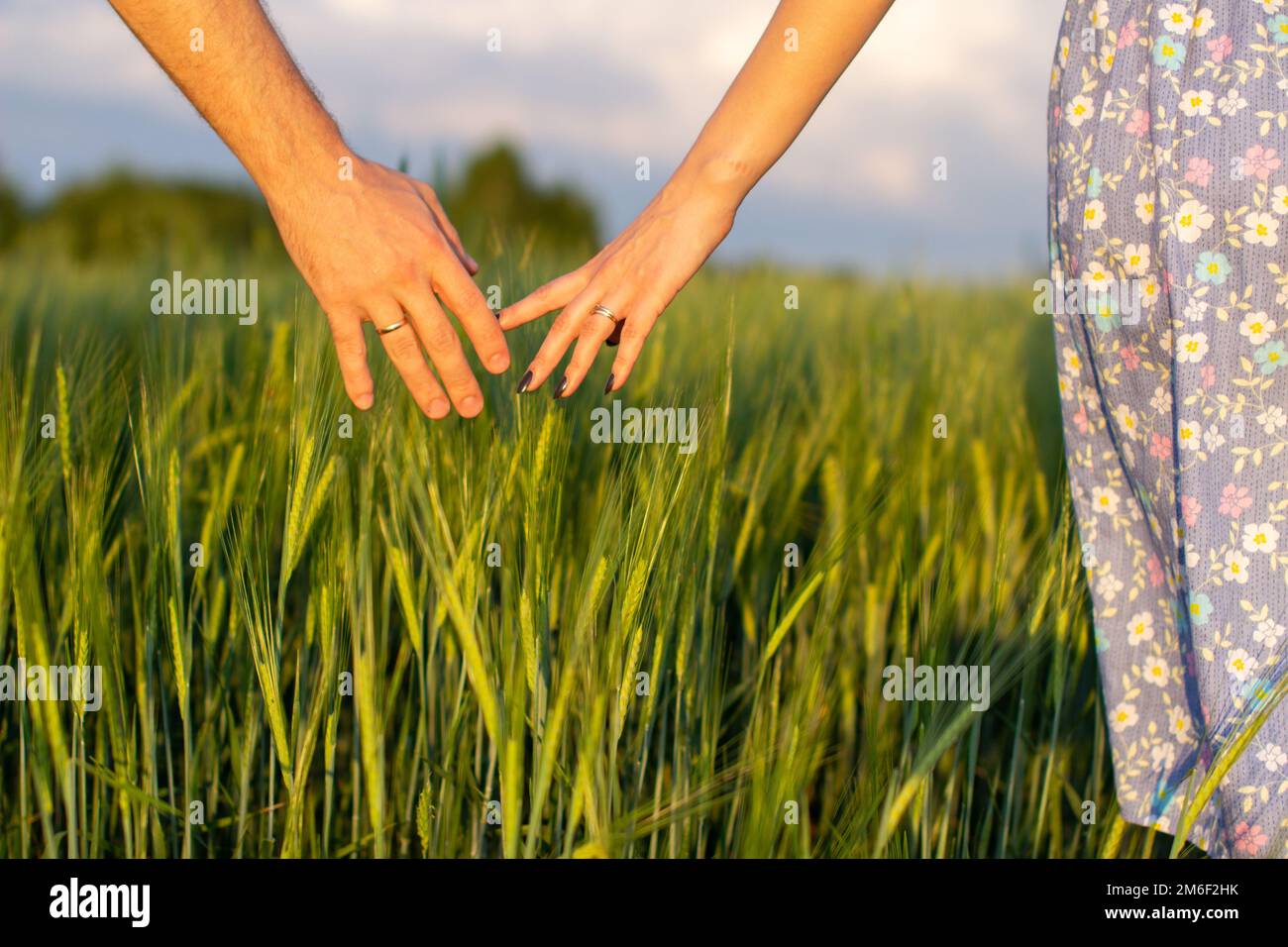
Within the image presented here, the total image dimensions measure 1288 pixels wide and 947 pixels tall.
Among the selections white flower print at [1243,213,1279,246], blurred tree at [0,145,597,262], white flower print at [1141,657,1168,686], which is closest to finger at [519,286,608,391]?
white flower print at [1243,213,1279,246]

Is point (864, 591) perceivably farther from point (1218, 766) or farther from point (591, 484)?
point (1218, 766)

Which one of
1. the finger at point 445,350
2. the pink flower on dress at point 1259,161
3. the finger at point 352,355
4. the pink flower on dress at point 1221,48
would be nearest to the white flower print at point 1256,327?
the pink flower on dress at point 1259,161

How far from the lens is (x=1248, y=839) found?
0.90 metres

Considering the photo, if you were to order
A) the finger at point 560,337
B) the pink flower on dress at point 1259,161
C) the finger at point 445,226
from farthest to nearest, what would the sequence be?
the finger at point 445,226 → the finger at point 560,337 → the pink flower on dress at point 1259,161

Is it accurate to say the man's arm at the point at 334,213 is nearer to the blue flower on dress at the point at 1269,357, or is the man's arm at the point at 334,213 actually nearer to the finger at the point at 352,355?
the finger at the point at 352,355

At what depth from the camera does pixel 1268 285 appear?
2.83 ft

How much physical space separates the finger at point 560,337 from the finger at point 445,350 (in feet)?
0.23

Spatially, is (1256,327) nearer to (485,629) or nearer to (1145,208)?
(1145,208)

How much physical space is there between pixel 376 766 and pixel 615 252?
19.7 inches

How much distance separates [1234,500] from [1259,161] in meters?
0.27

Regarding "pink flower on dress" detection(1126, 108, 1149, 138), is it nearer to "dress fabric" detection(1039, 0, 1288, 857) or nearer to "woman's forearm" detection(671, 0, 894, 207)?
"dress fabric" detection(1039, 0, 1288, 857)

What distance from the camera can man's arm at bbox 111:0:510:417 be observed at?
39.8 inches

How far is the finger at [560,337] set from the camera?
951 mm
